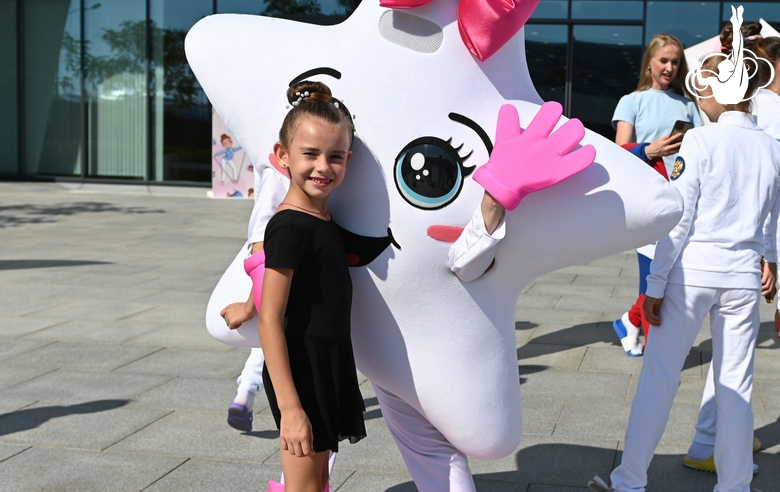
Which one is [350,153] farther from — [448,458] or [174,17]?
[174,17]

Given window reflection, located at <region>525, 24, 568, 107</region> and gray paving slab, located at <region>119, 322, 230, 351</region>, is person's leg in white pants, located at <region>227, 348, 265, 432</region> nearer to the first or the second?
gray paving slab, located at <region>119, 322, 230, 351</region>

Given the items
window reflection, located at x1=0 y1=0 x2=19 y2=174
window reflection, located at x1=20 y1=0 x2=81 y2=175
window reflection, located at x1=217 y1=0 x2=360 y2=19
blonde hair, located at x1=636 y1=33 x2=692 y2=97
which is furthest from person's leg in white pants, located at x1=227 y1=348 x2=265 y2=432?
window reflection, located at x1=0 y1=0 x2=19 y2=174

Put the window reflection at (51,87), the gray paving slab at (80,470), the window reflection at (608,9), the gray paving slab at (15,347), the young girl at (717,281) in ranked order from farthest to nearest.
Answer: the window reflection at (51,87)
the window reflection at (608,9)
the gray paving slab at (15,347)
the gray paving slab at (80,470)
the young girl at (717,281)

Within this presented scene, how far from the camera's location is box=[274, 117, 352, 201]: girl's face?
6.98 ft

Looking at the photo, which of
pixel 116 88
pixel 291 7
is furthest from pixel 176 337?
pixel 116 88

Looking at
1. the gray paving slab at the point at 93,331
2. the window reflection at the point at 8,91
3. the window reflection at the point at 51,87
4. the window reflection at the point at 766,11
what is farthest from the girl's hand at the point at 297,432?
the window reflection at the point at 8,91

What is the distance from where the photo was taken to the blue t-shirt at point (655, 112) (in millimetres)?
4496

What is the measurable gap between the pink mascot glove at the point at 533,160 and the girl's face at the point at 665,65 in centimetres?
256

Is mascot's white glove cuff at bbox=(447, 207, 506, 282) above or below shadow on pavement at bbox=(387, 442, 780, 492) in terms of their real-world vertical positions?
above

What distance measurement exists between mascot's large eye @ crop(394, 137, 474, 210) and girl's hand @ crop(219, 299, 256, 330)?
1.86ft

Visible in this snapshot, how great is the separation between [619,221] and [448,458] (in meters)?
0.88

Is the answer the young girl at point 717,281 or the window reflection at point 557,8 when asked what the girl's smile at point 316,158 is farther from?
the window reflection at point 557,8

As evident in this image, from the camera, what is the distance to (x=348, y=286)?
223cm

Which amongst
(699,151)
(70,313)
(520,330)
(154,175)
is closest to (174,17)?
(154,175)
